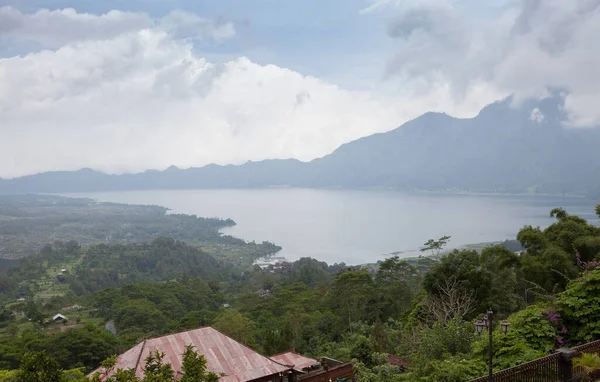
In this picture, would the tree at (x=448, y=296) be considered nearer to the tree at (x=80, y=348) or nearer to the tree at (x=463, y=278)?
the tree at (x=463, y=278)

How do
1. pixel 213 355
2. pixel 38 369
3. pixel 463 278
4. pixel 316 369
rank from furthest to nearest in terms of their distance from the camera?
pixel 463 278, pixel 316 369, pixel 213 355, pixel 38 369

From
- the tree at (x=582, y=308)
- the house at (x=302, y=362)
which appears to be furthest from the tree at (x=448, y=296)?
the tree at (x=582, y=308)

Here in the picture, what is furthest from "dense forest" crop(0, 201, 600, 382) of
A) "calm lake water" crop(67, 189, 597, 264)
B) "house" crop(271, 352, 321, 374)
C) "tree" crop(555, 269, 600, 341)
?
"calm lake water" crop(67, 189, 597, 264)

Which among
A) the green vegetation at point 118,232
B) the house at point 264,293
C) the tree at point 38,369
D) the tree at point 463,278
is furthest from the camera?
the green vegetation at point 118,232

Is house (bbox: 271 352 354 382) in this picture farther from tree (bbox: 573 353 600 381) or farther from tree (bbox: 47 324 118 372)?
tree (bbox: 47 324 118 372)

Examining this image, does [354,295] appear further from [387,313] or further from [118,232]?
[118,232]

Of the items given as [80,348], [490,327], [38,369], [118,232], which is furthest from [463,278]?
[118,232]
